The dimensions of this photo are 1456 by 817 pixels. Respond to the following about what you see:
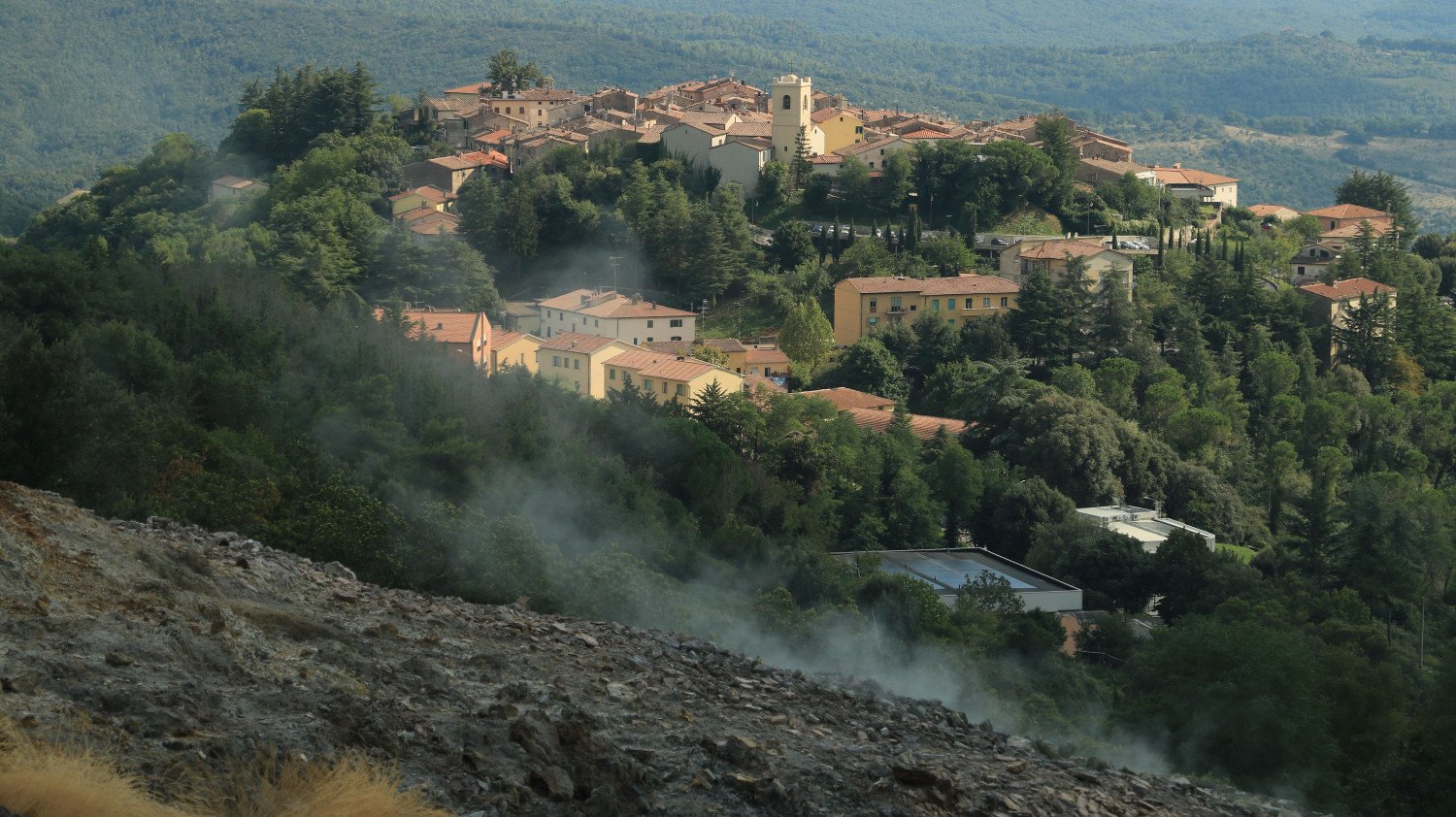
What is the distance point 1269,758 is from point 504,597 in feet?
26.2

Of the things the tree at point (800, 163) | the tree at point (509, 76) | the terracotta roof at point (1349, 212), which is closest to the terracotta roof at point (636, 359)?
the tree at point (800, 163)

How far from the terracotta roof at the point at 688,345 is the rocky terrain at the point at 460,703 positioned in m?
35.7

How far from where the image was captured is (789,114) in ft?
200

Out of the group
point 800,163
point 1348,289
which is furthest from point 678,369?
point 1348,289

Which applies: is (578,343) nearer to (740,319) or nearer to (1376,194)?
(740,319)

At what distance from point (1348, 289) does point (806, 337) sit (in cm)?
1964

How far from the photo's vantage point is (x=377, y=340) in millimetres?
37719

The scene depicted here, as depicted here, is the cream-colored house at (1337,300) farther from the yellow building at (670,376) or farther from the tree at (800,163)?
the yellow building at (670,376)

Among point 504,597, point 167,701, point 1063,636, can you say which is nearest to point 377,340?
point 1063,636

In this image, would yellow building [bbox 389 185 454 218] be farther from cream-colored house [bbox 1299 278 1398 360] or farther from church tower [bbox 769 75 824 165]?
cream-colored house [bbox 1299 278 1398 360]

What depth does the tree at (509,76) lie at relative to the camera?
76375mm

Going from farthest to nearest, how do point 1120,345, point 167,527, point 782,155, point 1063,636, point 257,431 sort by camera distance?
point 782,155
point 1120,345
point 1063,636
point 257,431
point 167,527

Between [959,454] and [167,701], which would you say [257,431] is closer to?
[167,701]

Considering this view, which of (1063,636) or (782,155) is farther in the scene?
(782,155)
